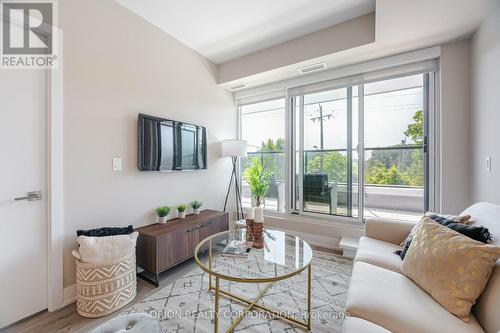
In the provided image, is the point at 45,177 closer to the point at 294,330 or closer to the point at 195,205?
the point at 195,205

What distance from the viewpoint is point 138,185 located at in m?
2.38

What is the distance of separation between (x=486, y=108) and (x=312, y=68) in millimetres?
1898

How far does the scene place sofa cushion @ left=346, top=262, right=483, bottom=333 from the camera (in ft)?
3.21

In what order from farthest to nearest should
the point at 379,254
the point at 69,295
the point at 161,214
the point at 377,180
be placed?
1. the point at 377,180
2. the point at 161,214
3. the point at 69,295
4. the point at 379,254

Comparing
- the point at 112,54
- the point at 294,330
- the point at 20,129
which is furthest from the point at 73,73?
the point at 294,330

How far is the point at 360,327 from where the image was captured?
0.91 m

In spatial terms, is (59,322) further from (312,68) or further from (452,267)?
(312,68)

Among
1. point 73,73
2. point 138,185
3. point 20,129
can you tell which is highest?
point 73,73

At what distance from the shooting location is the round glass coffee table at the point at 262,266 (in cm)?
136

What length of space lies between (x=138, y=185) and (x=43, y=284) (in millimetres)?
1090

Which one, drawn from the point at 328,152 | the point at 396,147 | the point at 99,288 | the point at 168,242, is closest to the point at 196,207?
the point at 168,242

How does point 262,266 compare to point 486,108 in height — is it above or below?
below

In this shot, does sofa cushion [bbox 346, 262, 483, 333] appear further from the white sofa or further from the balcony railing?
the balcony railing

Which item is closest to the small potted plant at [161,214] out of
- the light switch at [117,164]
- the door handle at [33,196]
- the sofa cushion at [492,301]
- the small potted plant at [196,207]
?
the small potted plant at [196,207]
